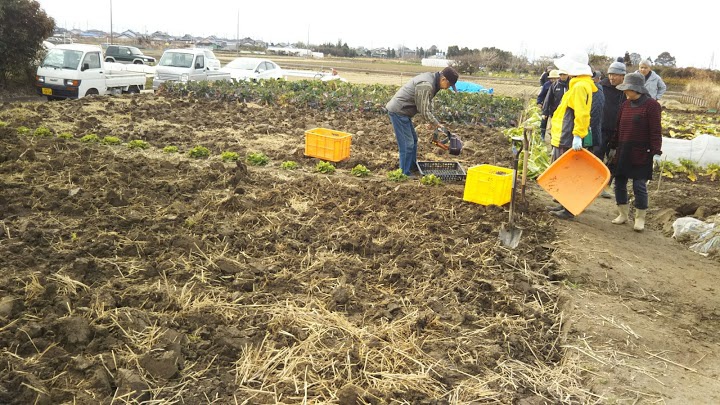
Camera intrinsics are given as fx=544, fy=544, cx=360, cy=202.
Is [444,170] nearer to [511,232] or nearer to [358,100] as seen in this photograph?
[511,232]

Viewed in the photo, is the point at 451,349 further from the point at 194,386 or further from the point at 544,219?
the point at 544,219

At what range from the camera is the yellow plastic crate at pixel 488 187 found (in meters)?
6.66

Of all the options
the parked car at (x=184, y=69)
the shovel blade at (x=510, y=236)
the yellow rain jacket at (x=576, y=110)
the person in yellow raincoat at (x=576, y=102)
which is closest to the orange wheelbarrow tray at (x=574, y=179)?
the person in yellow raincoat at (x=576, y=102)

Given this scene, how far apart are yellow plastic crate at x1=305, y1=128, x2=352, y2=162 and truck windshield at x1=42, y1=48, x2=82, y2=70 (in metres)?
9.43

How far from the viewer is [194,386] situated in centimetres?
338

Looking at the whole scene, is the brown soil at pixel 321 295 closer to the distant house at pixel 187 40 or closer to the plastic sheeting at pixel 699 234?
the plastic sheeting at pixel 699 234

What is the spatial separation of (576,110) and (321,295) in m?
4.02

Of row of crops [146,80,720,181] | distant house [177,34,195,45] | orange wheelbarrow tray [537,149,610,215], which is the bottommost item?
orange wheelbarrow tray [537,149,610,215]

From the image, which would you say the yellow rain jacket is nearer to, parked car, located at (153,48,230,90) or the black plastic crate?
the black plastic crate

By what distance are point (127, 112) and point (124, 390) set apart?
10769mm

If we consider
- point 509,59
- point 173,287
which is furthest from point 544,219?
point 509,59

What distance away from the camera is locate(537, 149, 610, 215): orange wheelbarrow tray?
6.50 meters

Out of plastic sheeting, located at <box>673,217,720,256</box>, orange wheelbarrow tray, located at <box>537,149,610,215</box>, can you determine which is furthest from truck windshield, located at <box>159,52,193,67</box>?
plastic sheeting, located at <box>673,217,720,256</box>

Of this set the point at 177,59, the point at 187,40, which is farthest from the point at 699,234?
the point at 187,40
